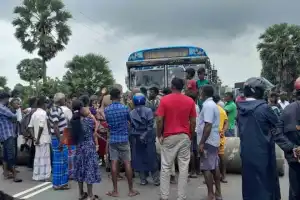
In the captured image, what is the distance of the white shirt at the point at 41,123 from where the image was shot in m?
8.19

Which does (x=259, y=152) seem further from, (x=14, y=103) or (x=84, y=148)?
(x=14, y=103)

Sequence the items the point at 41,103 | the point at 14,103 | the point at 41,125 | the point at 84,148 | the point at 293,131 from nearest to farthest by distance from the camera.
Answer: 1. the point at 293,131
2. the point at 84,148
3. the point at 41,125
4. the point at 41,103
5. the point at 14,103

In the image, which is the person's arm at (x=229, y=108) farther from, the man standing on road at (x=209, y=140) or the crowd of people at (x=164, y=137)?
the man standing on road at (x=209, y=140)

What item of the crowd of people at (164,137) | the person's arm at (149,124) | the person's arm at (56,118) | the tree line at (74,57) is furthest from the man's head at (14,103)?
the tree line at (74,57)

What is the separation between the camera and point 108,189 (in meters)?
7.45

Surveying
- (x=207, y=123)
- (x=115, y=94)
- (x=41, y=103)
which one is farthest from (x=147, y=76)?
→ (x=207, y=123)

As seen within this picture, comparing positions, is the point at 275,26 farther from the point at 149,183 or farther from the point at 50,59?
the point at 149,183

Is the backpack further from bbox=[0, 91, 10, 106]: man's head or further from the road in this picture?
the road

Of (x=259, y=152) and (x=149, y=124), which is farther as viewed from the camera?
(x=149, y=124)

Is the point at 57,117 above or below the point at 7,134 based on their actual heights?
above

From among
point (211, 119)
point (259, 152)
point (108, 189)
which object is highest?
point (211, 119)

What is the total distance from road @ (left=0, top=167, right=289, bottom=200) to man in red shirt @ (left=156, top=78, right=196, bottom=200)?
27.1 inches

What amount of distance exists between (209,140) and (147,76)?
798cm

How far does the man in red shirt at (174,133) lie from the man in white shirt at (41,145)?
3.14 meters
